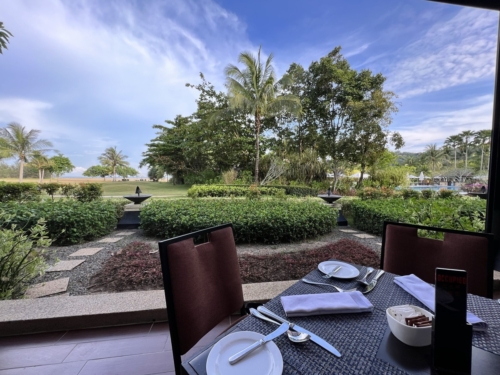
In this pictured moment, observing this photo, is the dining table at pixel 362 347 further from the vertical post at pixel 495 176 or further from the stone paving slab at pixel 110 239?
the stone paving slab at pixel 110 239

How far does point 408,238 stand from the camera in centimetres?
110

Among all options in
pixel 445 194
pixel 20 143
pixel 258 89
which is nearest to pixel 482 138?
pixel 445 194

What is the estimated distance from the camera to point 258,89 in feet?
26.0

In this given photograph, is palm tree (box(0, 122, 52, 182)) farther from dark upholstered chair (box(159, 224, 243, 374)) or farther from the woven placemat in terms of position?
the woven placemat

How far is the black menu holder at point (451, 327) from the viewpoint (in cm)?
44

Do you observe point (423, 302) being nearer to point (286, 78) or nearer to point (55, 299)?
point (55, 299)

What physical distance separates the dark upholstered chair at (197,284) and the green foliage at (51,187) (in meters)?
4.40

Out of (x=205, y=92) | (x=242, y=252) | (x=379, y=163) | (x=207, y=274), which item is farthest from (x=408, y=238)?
(x=205, y=92)

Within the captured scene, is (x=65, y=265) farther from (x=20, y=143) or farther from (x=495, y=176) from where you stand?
(x=495, y=176)

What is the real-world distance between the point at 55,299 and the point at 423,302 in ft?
6.93

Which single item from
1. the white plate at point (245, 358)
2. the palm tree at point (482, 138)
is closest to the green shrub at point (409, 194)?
the palm tree at point (482, 138)

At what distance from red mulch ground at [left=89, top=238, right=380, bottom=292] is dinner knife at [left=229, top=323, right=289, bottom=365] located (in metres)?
1.45

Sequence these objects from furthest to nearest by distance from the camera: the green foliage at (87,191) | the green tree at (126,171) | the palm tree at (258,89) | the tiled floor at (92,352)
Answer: the palm tree at (258,89) → the green foliage at (87,191) → the green tree at (126,171) → the tiled floor at (92,352)

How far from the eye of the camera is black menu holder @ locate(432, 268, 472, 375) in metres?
0.44
